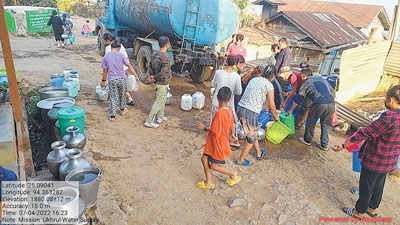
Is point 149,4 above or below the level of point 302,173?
above

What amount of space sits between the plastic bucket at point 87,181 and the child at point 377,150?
8.85 ft

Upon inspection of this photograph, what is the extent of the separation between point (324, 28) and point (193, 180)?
49.6 ft

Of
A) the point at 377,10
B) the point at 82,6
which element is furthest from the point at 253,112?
the point at 82,6

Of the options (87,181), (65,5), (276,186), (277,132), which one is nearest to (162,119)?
(277,132)

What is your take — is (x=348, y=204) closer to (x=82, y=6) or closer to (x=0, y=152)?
(x=0, y=152)

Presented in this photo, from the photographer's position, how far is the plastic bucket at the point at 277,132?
5.12 meters

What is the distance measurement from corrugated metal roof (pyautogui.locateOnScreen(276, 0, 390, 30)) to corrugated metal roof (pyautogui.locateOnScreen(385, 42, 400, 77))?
526 inches

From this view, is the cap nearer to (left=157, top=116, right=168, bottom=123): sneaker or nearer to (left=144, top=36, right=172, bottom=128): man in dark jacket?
(left=144, top=36, right=172, bottom=128): man in dark jacket

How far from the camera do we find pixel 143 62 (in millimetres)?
8938

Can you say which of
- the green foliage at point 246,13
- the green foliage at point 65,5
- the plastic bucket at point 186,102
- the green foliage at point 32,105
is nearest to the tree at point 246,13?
the green foliage at point 246,13

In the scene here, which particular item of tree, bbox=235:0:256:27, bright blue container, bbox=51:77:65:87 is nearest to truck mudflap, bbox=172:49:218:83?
bright blue container, bbox=51:77:65:87

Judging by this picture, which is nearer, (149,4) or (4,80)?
(4,80)

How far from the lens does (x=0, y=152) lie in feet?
12.3

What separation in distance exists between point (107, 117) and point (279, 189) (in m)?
3.65
